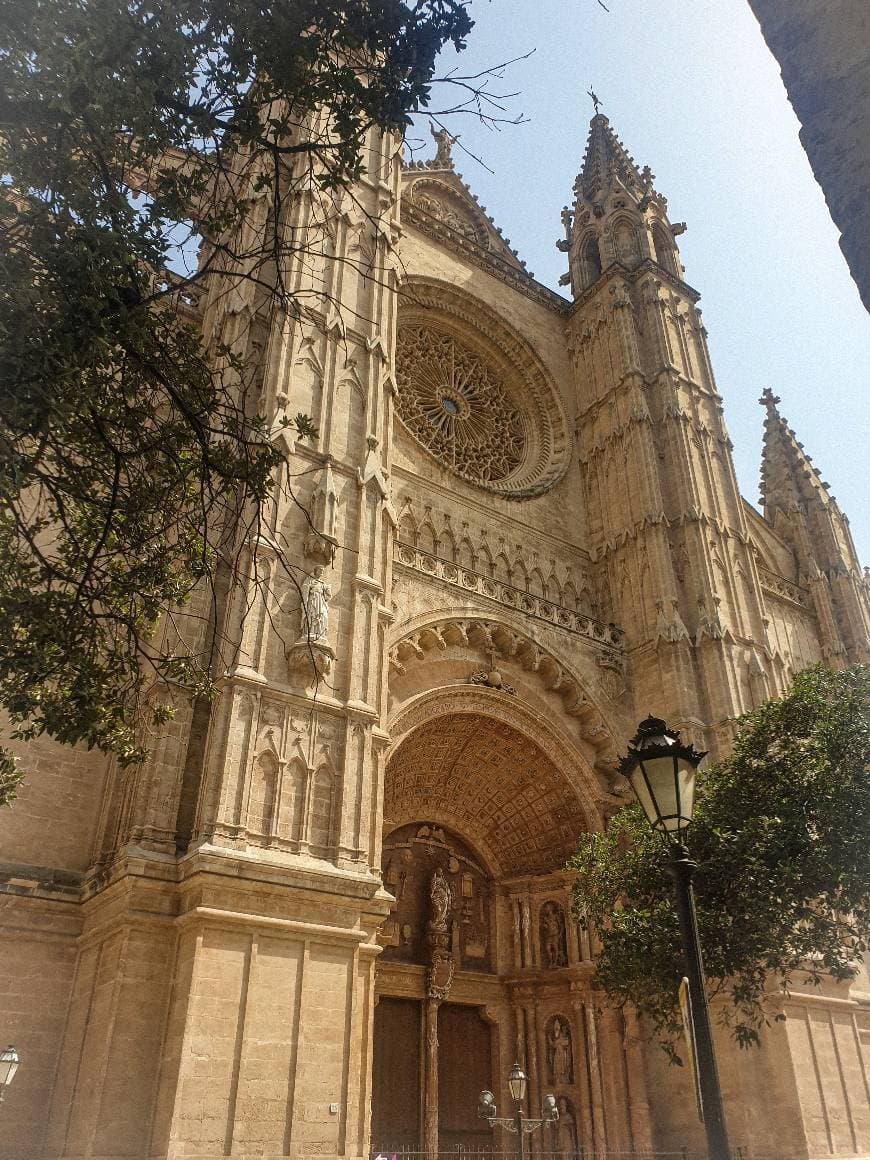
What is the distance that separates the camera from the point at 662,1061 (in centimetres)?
1462

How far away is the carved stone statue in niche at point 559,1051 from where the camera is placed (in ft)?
49.4

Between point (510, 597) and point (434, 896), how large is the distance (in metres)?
5.70

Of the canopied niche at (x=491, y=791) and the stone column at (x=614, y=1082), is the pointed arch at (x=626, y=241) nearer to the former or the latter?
the canopied niche at (x=491, y=791)

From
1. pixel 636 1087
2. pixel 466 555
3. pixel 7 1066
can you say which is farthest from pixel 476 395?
pixel 7 1066

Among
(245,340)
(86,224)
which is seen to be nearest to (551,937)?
(245,340)

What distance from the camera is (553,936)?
16141 mm

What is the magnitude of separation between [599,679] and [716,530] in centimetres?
520

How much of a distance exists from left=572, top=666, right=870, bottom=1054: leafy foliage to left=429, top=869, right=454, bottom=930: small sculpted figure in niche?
3603 mm

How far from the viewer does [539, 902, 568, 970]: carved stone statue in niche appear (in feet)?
52.0

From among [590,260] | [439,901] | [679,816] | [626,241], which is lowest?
[679,816]

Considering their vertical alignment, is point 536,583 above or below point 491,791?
above

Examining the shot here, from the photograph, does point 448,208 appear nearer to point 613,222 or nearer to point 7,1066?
point 613,222

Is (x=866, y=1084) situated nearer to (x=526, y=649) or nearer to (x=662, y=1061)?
(x=662, y=1061)

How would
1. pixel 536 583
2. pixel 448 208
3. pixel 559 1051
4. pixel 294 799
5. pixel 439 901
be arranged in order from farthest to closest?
pixel 448 208, pixel 536 583, pixel 439 901, pixel 559 1051, pixel 294 799
